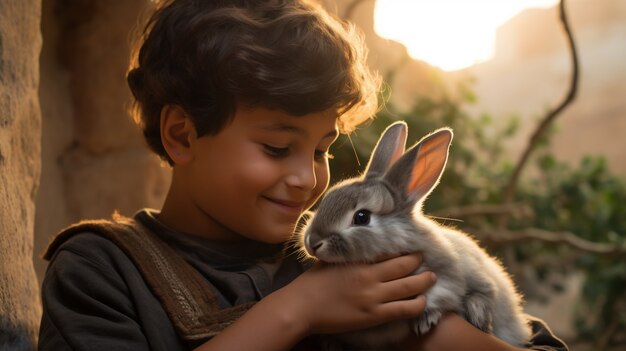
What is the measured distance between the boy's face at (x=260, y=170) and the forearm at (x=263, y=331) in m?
0.34

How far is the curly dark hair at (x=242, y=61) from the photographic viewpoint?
191 centimetres

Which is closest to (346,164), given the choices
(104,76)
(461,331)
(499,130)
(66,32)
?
(104,76)

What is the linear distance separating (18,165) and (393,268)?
3.62 feet

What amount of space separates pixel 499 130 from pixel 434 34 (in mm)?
2445

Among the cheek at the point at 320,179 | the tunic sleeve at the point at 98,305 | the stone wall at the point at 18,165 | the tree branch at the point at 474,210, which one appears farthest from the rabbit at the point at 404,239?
the tree branch at the point at 474,210

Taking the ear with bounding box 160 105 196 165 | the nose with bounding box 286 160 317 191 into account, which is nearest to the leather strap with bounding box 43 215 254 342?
A: the ear with bounding box 160 105 196 165

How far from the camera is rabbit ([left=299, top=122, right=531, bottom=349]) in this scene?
169 cm

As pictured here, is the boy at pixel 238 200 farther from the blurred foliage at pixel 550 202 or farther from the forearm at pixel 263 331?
the blurred foliage at pixel 550 202

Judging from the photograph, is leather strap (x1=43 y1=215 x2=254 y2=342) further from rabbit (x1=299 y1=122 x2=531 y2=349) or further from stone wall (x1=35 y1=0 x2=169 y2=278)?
stone wall (x1=35 y1=0 x2=169 y2=278)

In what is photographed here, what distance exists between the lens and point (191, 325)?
1.75 metres

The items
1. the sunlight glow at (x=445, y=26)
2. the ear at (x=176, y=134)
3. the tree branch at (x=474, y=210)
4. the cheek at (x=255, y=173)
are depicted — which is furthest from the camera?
the tree branch at (x=474, y=210)

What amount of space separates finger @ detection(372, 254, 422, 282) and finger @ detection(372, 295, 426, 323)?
0.21 ft

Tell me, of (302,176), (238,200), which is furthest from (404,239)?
(238,200)

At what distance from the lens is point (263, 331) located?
1620 mm
